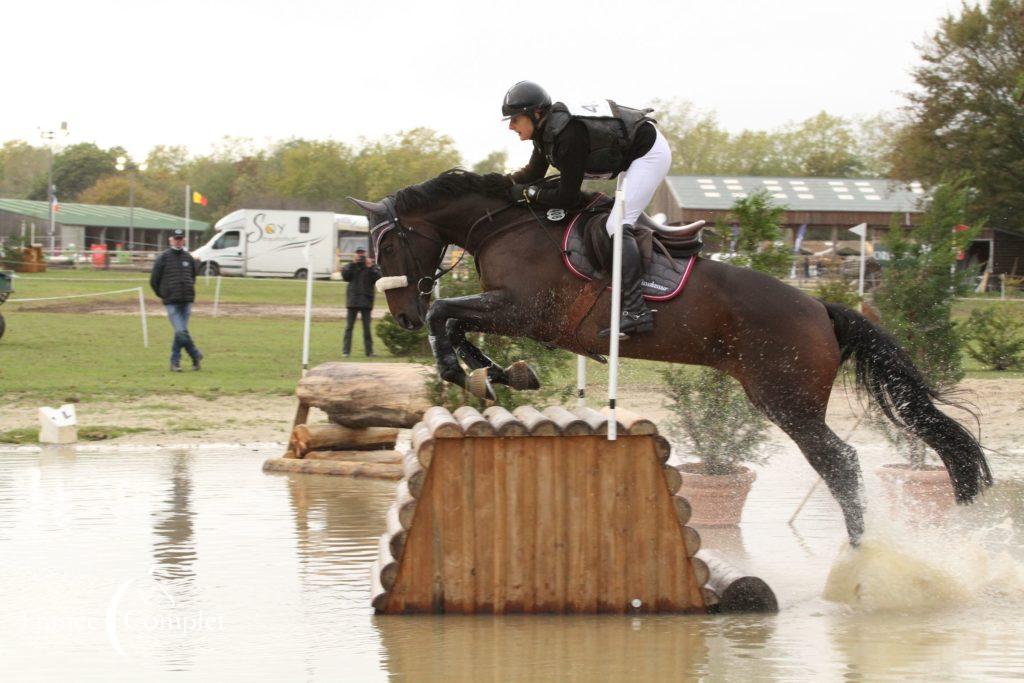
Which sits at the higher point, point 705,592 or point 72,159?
point 72,159

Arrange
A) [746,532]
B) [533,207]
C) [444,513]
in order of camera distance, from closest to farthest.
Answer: [444,513] < [533,207] < [746,532]

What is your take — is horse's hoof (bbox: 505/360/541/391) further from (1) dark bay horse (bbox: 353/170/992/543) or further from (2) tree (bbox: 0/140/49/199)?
(2) tree (bbox: 0/140/49/199)

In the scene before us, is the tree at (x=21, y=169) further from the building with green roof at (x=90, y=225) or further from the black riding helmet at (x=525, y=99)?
the black riding helmet at (x=525, y=99)

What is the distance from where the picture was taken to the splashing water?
5414mm

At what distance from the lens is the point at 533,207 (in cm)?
580

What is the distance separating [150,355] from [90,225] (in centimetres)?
4611

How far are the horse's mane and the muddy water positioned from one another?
74.0 inches

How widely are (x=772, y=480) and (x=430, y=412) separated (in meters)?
4.19

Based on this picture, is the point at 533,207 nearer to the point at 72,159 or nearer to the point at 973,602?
the point at 973,602

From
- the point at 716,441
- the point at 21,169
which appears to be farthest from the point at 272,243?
the point at 21,169

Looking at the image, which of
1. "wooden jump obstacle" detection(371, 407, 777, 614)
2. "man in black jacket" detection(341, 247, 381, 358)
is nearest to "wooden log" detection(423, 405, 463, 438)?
"wooden jump obstacle" detection(371, 407, 777, 614)

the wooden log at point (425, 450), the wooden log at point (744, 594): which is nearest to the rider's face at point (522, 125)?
the wooden log at point (425, 450)

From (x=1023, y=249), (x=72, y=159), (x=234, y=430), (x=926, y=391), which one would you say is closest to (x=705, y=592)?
(x=926, y=391)

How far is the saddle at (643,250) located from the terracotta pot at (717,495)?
6.23 feet
